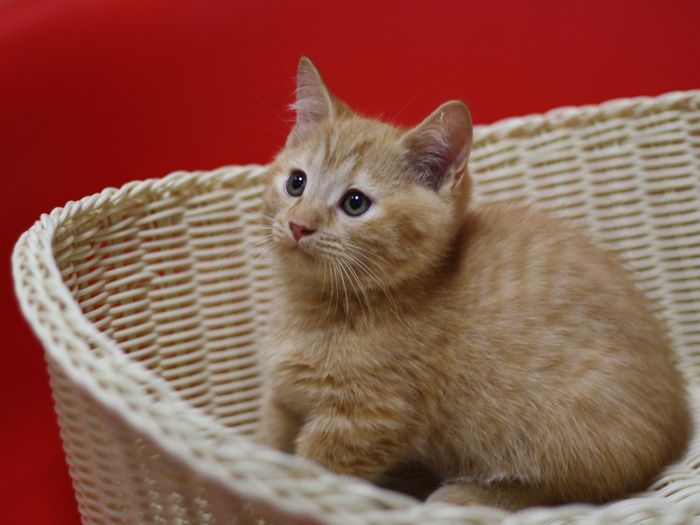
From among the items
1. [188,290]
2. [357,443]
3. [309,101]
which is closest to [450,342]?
[357,443]

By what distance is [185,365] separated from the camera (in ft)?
6.14

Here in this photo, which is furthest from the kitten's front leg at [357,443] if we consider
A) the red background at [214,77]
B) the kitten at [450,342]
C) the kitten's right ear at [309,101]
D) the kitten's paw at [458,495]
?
the red background at [214,77]

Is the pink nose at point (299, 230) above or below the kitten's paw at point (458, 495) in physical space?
above

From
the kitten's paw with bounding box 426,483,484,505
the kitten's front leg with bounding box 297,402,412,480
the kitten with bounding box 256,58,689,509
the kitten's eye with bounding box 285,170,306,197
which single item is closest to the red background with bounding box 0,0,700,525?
the kitten's eye with bounding box 285,170,306,197

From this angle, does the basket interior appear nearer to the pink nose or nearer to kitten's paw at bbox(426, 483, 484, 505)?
the pink nose

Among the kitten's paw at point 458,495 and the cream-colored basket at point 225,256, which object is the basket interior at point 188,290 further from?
the kitten's paw at point 458,495

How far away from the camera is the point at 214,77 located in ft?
7.64

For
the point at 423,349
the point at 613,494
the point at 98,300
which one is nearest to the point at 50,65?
the point at 98,300

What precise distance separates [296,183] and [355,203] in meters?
0.17

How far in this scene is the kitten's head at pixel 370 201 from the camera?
1.37m

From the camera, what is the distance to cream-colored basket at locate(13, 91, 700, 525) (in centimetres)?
121

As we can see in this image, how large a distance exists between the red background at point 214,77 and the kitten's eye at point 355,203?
0.75m

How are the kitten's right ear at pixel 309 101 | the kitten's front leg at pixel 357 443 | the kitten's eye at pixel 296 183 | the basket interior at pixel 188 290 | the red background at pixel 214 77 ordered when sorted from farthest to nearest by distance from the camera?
the red background at pixel 214 77
the basket interior at pixel 188 290
the kitten's right ear at pixel 309 101
the kitten's eye at pixel 296 183
the kitten's front leg at pixel 357 443

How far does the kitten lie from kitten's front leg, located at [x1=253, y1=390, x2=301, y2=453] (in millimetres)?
98
